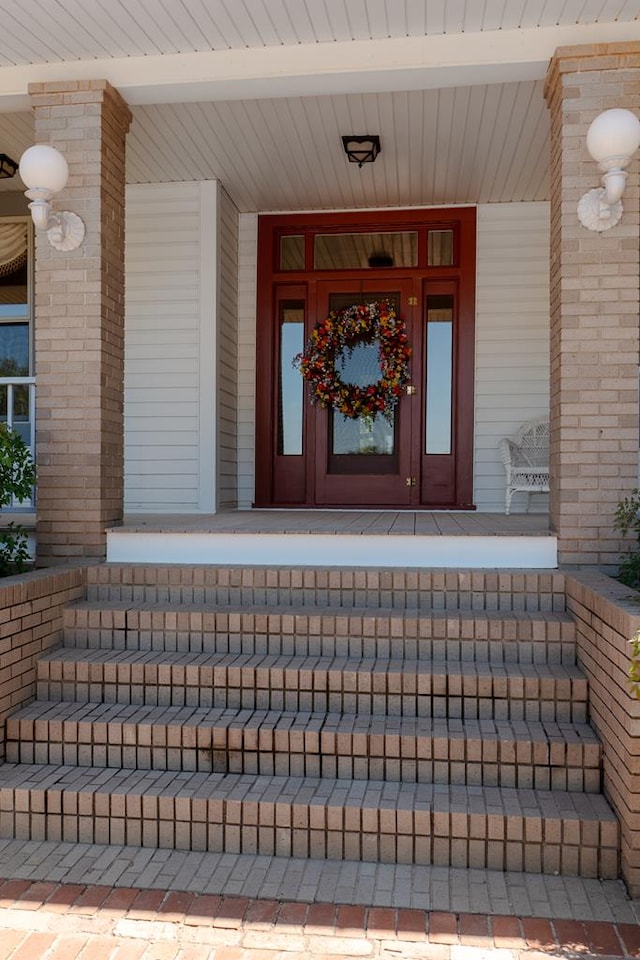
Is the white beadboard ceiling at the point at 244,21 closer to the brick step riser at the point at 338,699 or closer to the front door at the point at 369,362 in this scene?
Answer: the front door at the point at 369,362

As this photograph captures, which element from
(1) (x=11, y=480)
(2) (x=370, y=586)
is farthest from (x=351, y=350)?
(1) (x=11, y=480)

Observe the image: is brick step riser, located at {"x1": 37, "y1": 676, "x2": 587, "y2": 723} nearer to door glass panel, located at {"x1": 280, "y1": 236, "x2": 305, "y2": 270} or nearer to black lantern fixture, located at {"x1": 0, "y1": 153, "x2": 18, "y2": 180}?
black lantern fixture, located at {"x1": 0, "y1": 153, "x2": 18, "y2": 180}

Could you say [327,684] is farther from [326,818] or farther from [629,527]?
[629,527]

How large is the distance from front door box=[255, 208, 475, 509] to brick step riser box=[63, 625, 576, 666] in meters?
3.04

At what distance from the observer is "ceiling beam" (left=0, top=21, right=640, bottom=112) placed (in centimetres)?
373

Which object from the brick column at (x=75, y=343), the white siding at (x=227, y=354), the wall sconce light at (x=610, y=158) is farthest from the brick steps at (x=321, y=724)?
the white siding at (x=227, y=354)

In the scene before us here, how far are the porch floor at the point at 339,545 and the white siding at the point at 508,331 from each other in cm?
215

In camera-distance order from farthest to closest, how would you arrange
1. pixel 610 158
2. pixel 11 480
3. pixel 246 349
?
1. pixel 246 349
2. pixel 11 480
3. pixel 610 158

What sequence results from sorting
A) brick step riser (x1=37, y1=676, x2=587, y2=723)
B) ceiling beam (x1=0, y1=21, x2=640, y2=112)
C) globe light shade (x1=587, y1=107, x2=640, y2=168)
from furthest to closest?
ceiling beam (x1=0, y1=21, x2=640, y2=112)
globe light shade (x1=587, y1=107, x2=640, y2=168)
brick step riser (x1=37, y1=676, x2=587, y2=723)

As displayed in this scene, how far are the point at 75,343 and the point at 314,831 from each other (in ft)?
8.74

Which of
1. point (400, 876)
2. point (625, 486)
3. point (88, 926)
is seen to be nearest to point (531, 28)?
point (625, 486)

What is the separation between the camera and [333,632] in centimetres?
318

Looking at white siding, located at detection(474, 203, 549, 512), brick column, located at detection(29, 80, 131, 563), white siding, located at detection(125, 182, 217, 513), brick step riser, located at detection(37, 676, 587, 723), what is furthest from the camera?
white siding, located at detection(474, 203, 549, 512)

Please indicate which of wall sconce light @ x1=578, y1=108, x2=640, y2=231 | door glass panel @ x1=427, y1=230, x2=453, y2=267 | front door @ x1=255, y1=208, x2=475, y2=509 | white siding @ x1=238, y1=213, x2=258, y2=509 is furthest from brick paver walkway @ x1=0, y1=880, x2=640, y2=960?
door glass panel @ x1=427, y1=230, x2=453, y2=267
